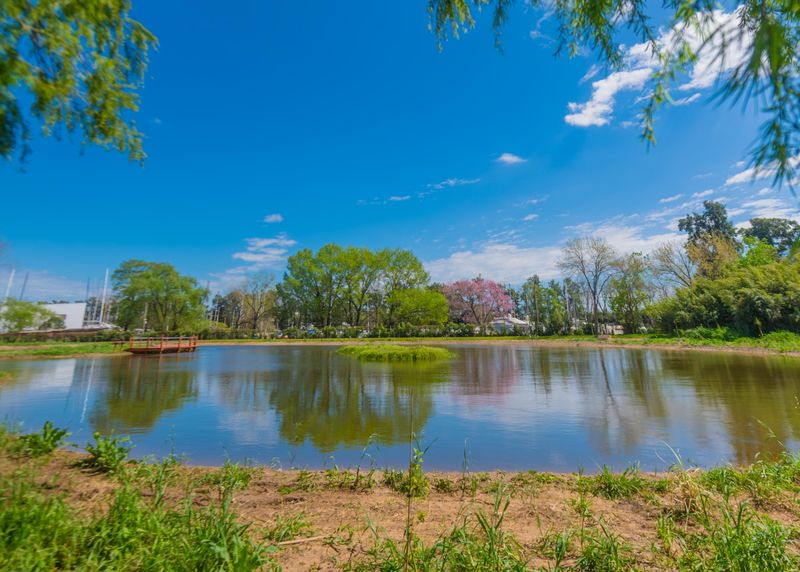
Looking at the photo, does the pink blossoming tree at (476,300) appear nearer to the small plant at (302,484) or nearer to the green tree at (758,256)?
the green tree at (758,256)

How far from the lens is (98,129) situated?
270 centimetres

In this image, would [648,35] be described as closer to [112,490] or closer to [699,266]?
[112,490]

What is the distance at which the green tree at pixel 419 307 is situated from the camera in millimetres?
45312

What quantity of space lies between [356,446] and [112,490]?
9.45ft

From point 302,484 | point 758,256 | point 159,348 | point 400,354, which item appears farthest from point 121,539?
point 758,256

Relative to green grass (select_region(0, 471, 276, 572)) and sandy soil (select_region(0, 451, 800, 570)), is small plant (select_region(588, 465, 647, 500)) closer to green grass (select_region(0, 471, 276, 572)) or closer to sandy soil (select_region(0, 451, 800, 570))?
sandy soil (select_region(0, 451, 800, 570))

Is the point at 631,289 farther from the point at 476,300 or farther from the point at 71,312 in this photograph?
the point at 71,312

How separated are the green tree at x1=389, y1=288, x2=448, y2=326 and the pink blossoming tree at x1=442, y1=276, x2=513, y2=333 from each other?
9051 mm

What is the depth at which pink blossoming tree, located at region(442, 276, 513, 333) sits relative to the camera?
54.2 m

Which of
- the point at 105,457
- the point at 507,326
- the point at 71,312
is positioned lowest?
the point at 105,457

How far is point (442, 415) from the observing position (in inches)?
259

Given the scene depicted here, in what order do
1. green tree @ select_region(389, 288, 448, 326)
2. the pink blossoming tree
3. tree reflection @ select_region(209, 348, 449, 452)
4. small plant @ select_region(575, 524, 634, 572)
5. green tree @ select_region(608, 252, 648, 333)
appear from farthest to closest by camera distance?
the pink blossoming tree → green tree @ select_region(389, 288, 448, 326) → green tree @ select_region(608, 252, 648, 333) → tree reflection @ select_region(209, 348, 449, 452) → small plant @ select_region(575, 524, 634, 572)

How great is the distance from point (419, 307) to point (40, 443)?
139ft

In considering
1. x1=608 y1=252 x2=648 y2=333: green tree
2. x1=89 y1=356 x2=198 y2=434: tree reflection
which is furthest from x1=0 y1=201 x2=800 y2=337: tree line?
x1=89 y1=356 x2=198 y2=434: tree reflection
